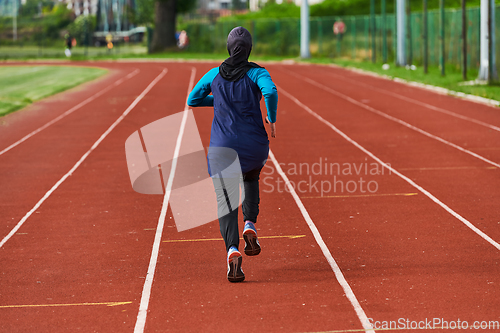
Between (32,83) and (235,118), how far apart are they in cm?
2568

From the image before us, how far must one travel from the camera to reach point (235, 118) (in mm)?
5676

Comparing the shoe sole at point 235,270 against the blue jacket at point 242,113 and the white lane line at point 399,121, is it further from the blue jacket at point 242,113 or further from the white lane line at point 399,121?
the white lane line at point 399,121

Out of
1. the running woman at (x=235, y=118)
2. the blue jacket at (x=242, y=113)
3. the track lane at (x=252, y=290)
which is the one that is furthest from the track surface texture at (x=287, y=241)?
the blue jacket at (x=242, y=113)

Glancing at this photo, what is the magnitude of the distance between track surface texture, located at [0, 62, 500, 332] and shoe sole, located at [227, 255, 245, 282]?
7 cm

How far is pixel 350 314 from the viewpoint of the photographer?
5074 mm

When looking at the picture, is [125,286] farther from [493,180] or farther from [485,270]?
[493,180]

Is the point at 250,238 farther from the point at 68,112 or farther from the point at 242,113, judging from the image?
the point at 68,112

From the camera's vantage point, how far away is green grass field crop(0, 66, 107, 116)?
22153 mm

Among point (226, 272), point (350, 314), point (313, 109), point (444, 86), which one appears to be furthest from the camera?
point (444, 86)

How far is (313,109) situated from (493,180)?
957cm

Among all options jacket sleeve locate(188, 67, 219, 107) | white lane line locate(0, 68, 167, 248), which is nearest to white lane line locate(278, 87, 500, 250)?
jacket sleeve locate(188, 67, 219, 107)

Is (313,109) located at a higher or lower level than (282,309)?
higher

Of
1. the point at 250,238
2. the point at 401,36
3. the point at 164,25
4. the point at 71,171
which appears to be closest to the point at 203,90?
the point at 250,238

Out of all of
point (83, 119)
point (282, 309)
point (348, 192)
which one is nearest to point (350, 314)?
point (282, 309)
